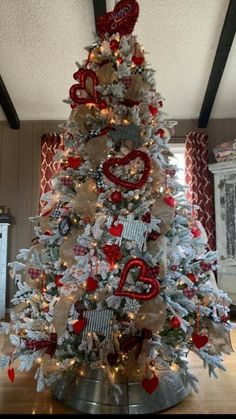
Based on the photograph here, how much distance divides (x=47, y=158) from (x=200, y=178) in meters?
1.92

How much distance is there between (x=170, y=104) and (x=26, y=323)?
10.6ft

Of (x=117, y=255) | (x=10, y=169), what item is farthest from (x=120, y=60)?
(x=10, y=169)

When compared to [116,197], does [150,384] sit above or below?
below

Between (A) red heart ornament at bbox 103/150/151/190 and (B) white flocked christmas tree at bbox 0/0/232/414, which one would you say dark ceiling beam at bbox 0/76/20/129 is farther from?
(A) red heart ornament at bbox 103/150/151/190

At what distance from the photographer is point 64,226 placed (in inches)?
75.5

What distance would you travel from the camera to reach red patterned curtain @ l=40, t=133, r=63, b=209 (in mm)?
4352

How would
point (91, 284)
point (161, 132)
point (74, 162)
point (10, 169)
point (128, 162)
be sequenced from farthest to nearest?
point (10, 169)
point (161, 132)
point (74, 162)
point (128, 162)
point (91, 284)

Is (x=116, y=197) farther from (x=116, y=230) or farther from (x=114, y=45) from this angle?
(x=114, y=45)

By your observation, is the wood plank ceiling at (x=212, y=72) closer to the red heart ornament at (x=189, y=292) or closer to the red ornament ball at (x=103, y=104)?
the red ornament ball at (x=103, y=104)

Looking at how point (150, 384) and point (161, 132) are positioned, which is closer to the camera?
point (150, 384)

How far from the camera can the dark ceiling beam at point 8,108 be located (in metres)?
3.88

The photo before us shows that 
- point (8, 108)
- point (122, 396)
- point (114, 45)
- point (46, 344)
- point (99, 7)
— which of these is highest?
point (99, 7)

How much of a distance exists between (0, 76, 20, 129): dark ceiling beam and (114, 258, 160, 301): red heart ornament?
2.94 m

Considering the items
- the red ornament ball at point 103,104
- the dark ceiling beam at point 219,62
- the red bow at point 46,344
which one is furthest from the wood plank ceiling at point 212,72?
the red bow at point 46,344
